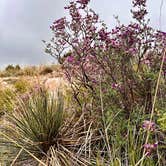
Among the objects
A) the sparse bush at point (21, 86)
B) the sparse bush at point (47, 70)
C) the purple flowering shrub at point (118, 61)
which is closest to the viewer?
the purple flowering shrub at point (118, 61)

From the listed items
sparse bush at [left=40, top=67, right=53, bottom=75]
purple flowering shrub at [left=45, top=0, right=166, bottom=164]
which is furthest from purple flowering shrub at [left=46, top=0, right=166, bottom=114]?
sparse bush at [left=40, top=67, right=53, bottom=75]

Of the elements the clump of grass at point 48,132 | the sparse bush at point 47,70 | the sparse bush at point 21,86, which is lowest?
the clump of grass at point 48,132

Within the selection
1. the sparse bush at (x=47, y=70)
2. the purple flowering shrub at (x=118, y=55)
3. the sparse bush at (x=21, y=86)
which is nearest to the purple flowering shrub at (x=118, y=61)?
the purple flowering shrub at (x=118, y=55)

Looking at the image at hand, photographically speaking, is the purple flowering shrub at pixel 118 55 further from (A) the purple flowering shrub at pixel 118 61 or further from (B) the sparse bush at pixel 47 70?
(B) the sparse bush at pixel 47 70

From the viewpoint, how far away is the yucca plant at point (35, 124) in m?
4.21

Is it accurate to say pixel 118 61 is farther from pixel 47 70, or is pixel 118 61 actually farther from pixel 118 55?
pixel 47 70

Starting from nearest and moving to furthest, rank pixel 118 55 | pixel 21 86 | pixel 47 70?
pixel 118 55 → pixel 21 86 → pixel 47 70

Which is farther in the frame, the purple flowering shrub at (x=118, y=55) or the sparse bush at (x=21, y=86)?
the sparse bush at (x=21, y=86)

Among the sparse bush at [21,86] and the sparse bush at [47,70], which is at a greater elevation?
the sparse bush at [47,70]

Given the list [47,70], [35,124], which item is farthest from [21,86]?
[35,124]

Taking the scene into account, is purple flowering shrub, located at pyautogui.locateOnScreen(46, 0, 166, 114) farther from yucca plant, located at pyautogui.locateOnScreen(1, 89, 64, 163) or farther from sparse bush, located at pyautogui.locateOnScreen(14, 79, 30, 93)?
sparse bush, located at pyautogui.locateOnScreen(14, 79, 30, 93)

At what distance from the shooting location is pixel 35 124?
4.32m

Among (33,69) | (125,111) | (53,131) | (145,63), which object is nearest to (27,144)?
(53,131)

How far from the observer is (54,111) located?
175 inches
